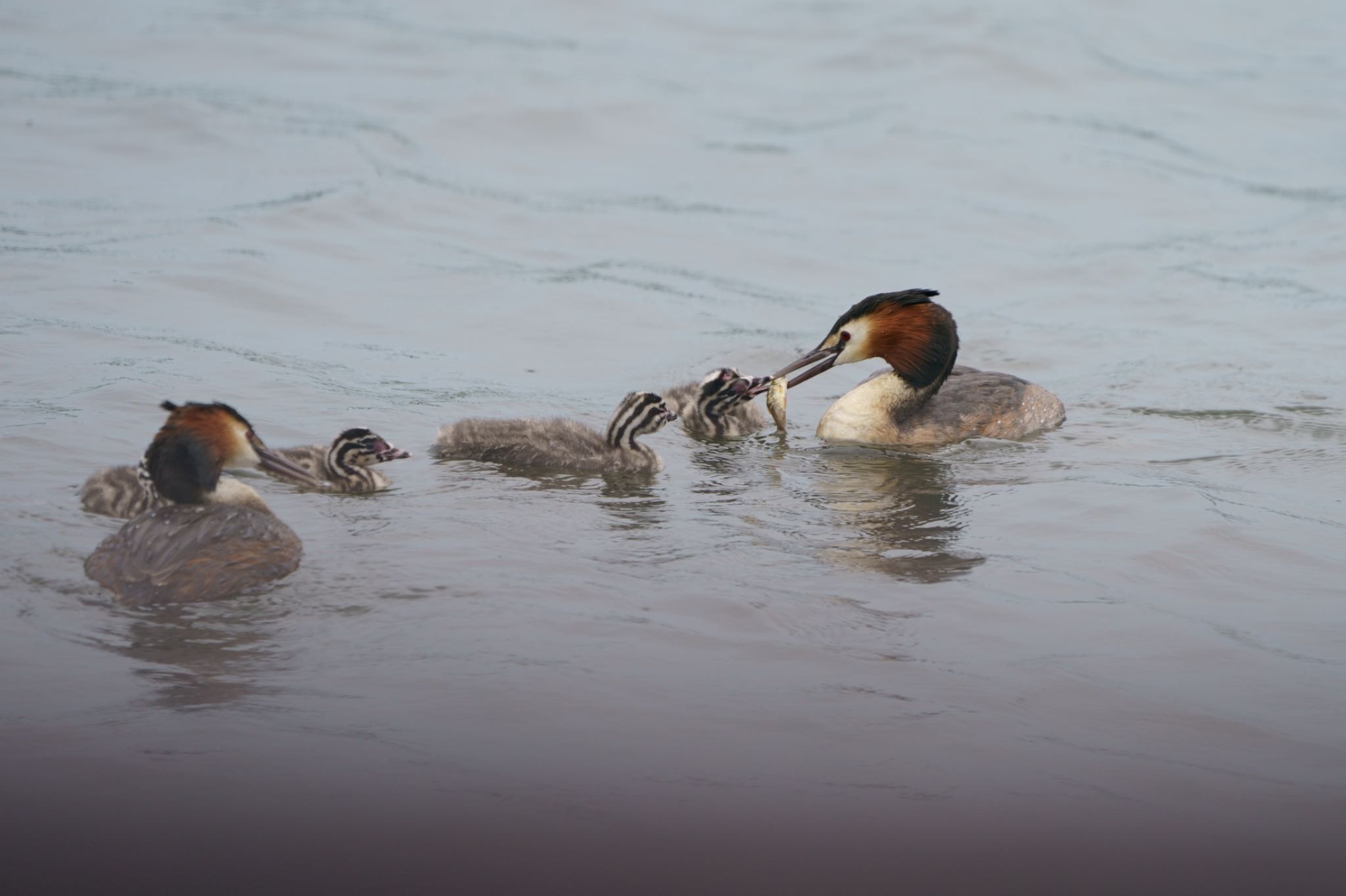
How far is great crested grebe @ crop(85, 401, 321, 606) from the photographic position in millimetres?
6016

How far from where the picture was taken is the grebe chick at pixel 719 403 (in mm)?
9609

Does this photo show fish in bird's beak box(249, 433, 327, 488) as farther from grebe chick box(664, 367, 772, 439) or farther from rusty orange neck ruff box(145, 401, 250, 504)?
grebe chick box(664, 367, 772, 439)

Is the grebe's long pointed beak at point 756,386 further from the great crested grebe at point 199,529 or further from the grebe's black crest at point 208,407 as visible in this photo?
the grebe's black crest at point 208,407

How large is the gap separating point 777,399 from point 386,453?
2.77 meters

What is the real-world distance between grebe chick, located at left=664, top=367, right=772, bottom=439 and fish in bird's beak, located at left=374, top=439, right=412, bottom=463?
7.60ft

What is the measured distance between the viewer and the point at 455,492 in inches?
312

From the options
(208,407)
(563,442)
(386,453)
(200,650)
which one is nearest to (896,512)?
(563,442)

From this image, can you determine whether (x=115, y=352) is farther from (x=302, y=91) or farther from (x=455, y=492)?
(x=302, y=91)

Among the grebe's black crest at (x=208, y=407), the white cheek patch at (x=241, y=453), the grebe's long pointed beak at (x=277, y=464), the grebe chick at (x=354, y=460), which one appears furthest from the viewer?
the grebe chick at (x=354, y=460)

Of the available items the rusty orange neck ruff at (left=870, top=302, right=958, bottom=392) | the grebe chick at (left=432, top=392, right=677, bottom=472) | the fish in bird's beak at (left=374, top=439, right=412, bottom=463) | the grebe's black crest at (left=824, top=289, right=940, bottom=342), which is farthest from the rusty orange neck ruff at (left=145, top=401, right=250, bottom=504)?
the rusty orange neck ruff at (left=870, top=302, right=958, bottom=392)

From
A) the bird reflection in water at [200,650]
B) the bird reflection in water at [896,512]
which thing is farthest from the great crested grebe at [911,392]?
the bird reflection in water at [200,650]

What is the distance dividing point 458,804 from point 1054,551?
11.5ft

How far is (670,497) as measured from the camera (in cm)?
810

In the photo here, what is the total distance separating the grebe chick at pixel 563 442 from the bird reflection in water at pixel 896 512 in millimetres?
971
